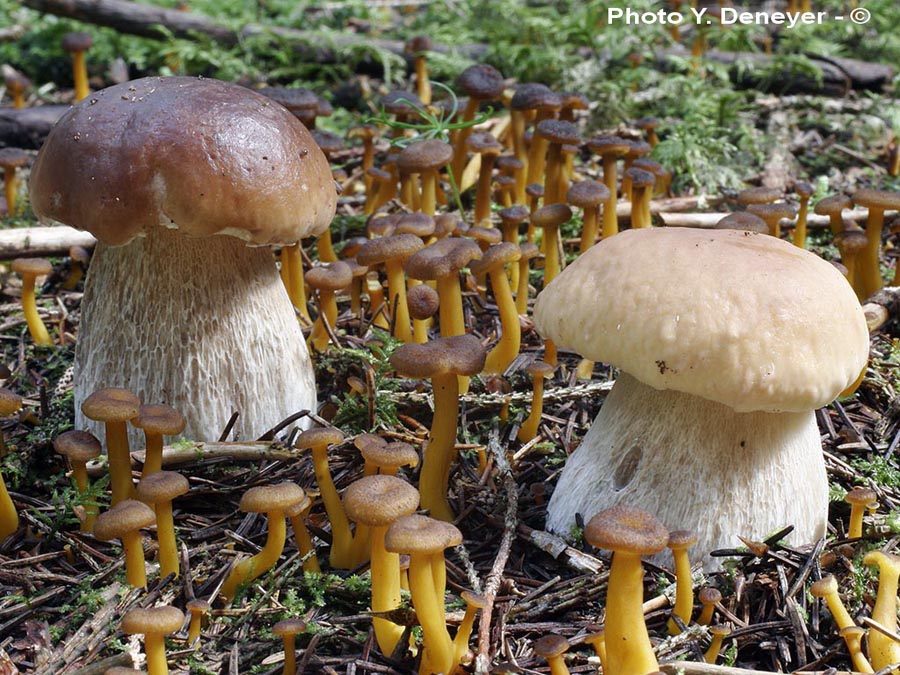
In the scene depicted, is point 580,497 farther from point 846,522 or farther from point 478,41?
point 478,41

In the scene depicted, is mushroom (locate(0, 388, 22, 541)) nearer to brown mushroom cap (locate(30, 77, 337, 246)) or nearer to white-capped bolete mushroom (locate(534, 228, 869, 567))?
brown mushroom cap (locate(30, 77, 337, 246))

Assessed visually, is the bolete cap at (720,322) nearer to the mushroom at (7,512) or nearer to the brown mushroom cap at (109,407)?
the brown mushroom cap at (109,407)

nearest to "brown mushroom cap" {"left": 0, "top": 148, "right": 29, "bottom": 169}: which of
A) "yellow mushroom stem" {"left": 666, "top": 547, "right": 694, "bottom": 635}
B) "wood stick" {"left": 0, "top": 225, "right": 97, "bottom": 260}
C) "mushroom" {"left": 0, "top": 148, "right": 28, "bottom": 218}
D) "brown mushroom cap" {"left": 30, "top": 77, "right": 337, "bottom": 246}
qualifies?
"mushroom" {"left": 0, "top": 148, "right": 28, "bottom": 218}

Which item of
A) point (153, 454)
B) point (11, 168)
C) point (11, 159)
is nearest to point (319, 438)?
point (153, 454)

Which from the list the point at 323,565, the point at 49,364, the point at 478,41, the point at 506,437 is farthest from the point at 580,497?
the point at 478,41

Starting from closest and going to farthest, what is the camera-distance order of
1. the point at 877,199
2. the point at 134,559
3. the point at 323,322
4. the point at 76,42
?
the point at 134,559
the point at 323,322
the point at 877,199
the point at 76,42

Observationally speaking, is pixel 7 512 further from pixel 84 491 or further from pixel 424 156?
pixel 424 156
